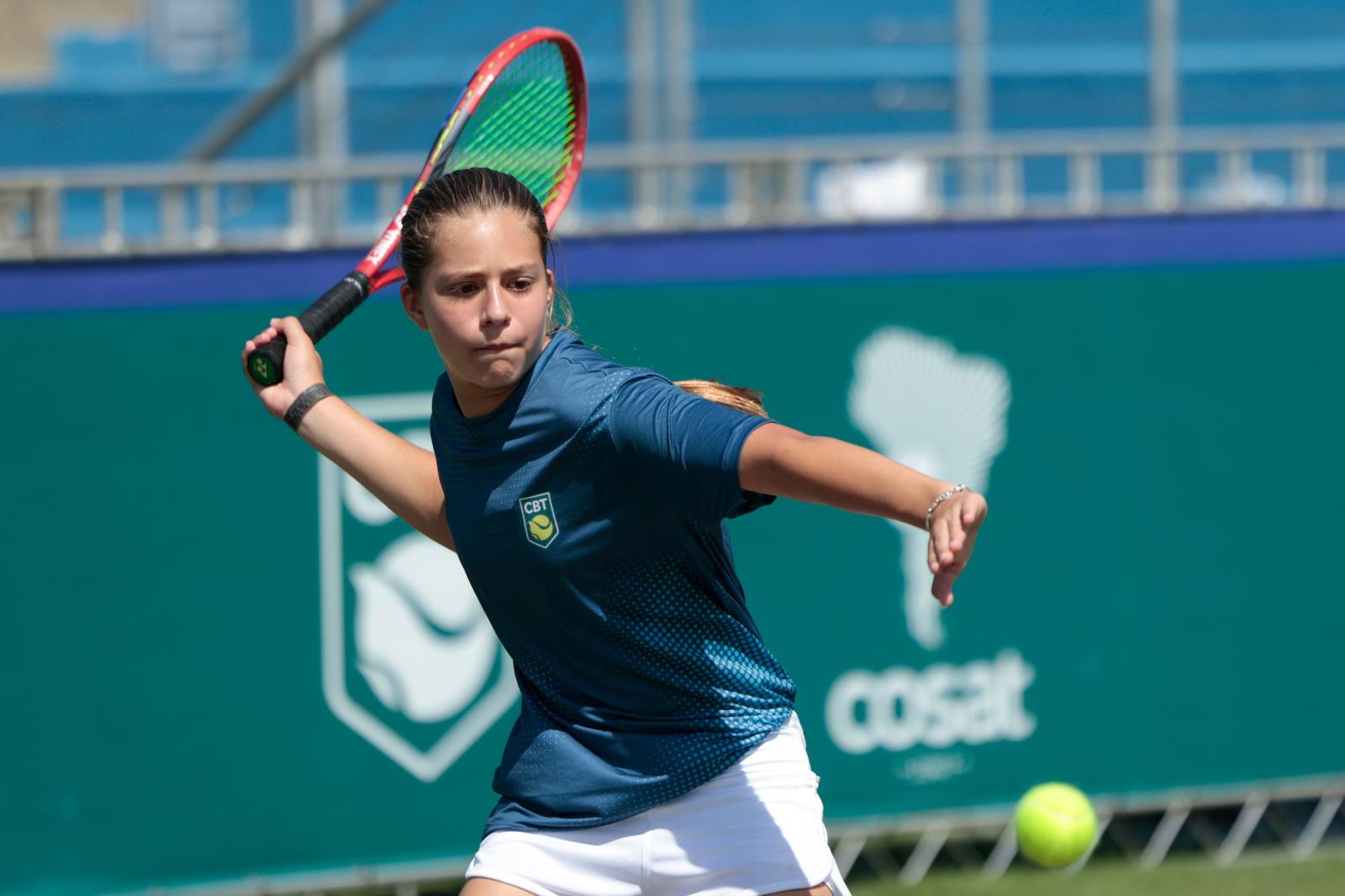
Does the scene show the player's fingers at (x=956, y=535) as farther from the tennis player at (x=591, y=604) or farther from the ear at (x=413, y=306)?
the ear at (x=413, y=306)

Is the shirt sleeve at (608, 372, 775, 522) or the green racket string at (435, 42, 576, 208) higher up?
the green racket string at (435, 42, 576, 208)

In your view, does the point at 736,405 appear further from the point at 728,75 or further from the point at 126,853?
the point at 728,75

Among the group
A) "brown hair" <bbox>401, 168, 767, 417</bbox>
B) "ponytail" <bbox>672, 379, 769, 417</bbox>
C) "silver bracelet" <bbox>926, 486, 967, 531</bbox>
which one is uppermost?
"brown hair" <bbox>401, 168, 767, 417</bbox>

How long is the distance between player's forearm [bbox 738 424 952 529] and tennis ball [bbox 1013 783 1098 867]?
2.42 m

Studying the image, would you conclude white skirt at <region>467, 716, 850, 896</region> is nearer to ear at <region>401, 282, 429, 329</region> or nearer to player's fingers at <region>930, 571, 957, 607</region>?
player's fingers at <region>930, 571, 957, 607</region>

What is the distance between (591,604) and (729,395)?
1.24 ft

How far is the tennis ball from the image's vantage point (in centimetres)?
431

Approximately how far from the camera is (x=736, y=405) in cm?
256

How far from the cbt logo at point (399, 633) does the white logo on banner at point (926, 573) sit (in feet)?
3.71

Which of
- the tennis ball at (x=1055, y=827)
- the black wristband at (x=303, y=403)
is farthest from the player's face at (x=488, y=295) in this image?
the tennis ball at (x=1055, y=827)

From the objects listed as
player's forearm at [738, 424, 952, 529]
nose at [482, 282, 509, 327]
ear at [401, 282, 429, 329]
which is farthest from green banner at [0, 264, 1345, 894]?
player's forearm at [738, 424, 952, 529]

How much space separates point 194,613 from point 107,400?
65cm

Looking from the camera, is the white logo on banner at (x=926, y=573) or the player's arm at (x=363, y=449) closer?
the player's arm at (x=363, y=449)

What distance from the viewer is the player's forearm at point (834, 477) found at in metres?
2.05
